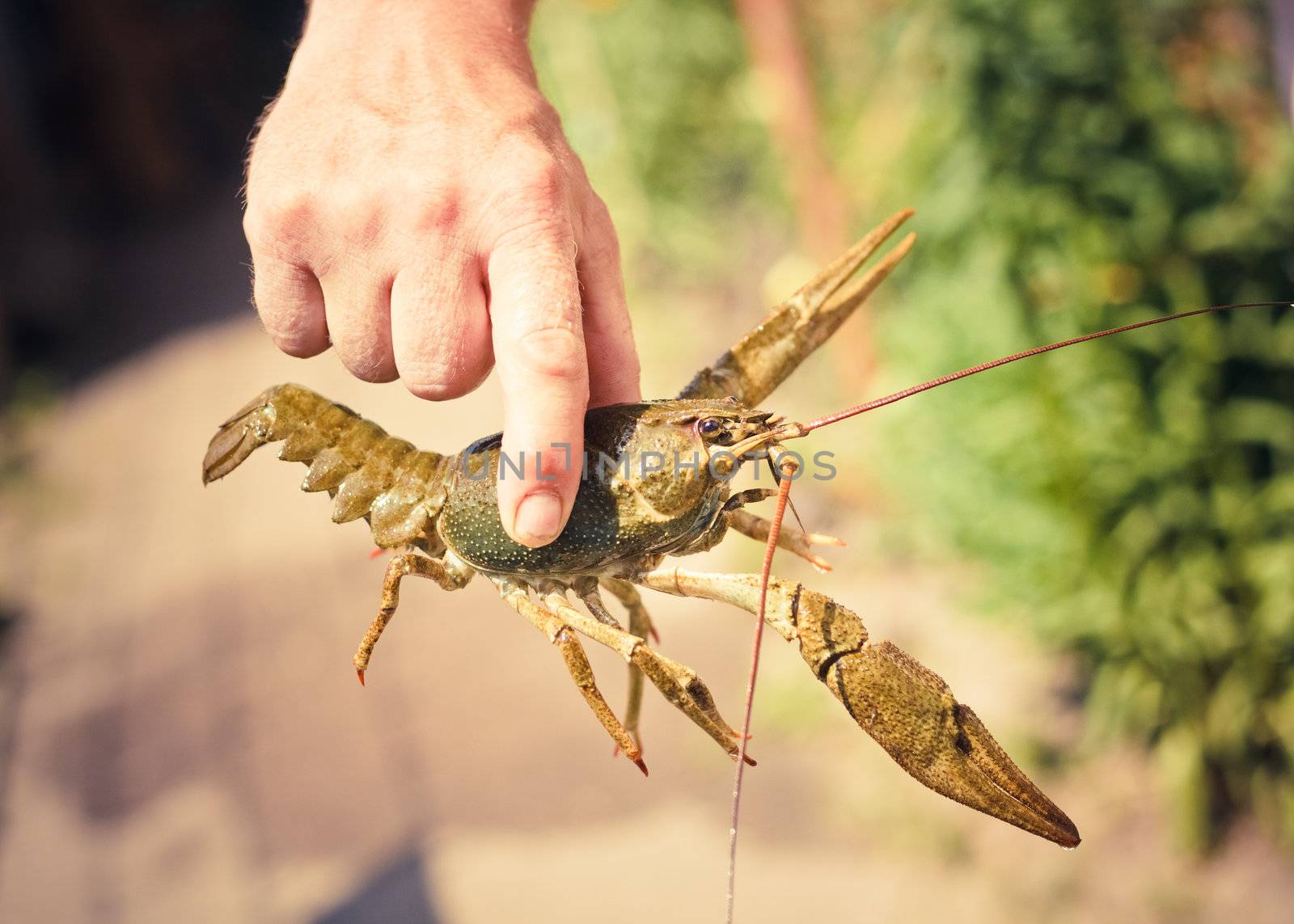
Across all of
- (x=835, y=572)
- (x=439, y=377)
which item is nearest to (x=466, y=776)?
(x=835, y=572)

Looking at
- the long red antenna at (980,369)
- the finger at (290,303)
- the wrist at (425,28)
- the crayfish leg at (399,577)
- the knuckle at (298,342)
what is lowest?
the crayfish leg at (399,577)

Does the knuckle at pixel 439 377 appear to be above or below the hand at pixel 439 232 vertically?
below

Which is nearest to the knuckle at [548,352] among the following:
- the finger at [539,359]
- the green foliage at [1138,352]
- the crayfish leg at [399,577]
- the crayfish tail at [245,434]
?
the finger at [539,359]

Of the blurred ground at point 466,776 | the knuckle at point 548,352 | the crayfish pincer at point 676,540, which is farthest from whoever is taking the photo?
the blurred ground at point 466,776

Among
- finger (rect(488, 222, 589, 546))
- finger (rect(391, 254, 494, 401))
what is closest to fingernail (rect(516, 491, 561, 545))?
finger (rect(488, 222, 589, 546))

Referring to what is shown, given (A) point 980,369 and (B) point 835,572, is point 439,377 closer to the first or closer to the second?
(A) point 980,369

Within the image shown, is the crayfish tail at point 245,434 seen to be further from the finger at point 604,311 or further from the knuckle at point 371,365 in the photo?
the finger at point 604,311
